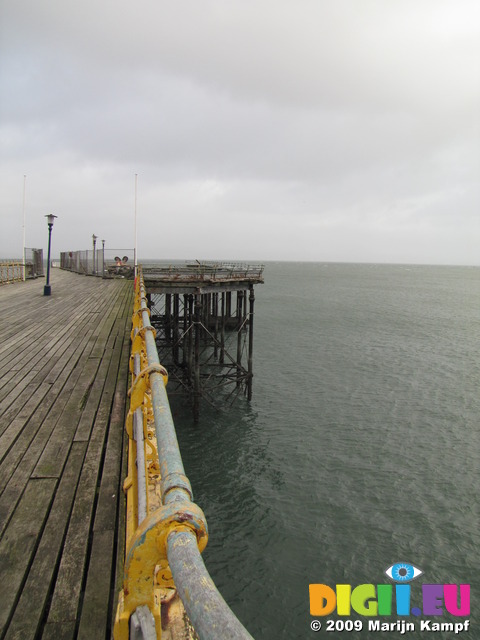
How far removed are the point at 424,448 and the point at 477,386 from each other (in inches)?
429

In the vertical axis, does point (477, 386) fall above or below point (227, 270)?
below

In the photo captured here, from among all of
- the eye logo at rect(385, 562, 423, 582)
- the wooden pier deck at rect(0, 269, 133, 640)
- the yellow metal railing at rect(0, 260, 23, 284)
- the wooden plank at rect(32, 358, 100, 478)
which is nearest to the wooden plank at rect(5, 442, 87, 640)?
the wooden pier deck at rect(0, 269, 133, 640)

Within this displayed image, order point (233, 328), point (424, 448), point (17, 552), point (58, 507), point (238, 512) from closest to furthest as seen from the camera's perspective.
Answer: point (17, 552), point (58, 507), point (238, 512), point (424, 448), point (233, 328)

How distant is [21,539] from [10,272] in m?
27.8

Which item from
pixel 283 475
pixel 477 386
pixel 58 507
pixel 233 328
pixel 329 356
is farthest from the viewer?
pixel 233 328

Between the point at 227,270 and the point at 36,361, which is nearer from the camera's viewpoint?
the point at 36,361

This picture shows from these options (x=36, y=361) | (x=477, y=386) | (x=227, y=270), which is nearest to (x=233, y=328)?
(x=227, y=270)

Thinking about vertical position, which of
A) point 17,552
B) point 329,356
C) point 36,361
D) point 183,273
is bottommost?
point 329,356

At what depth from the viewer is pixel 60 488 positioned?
12.5ft

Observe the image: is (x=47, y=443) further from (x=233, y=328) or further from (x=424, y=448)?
(x=233, y=328)

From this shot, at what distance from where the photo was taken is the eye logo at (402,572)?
398 inches

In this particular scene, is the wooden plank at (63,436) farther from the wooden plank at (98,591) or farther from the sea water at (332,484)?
the sea water at (332,484)

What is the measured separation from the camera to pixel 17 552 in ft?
10.1

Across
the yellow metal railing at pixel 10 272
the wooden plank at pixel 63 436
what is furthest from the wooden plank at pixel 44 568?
the yellow metal railing at pixel 10 272
